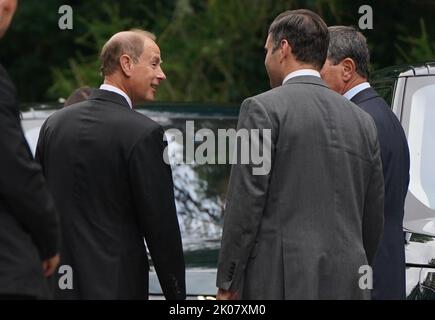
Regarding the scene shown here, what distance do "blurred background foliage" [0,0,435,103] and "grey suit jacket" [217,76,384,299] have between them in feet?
18.5

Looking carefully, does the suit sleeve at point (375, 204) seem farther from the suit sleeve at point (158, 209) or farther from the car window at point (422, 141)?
the suit sleeve at point (158, 209)

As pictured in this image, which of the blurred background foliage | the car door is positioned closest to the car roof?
the car door

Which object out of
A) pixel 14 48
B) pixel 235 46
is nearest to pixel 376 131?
pixel 235 46

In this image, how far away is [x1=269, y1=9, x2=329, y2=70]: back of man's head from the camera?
5484 mm

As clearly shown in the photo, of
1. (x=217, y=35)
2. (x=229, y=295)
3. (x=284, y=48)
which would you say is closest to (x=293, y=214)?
(x=229, y=295)

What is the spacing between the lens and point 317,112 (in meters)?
5.36

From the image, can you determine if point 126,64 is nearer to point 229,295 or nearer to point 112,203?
point 112,203

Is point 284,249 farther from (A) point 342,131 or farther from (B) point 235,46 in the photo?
(B) point 235,46

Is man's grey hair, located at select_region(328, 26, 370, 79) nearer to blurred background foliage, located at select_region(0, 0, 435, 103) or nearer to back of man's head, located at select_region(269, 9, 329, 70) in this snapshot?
back of man's head, located at select_region(269, 9, 329, 70)

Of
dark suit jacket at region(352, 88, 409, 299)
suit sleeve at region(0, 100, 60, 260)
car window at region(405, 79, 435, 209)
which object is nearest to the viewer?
suit sleeve at region(0, 100, 60, 260)

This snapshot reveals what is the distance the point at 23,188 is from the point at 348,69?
2.08 meters

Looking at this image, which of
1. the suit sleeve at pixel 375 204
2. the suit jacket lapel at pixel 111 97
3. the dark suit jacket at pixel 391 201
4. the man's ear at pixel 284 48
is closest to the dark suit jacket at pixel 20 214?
the suit jacket lapel at pixel 111 97

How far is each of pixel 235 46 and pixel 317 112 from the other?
7298 millimetres

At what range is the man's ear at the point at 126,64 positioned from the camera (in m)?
5.81
